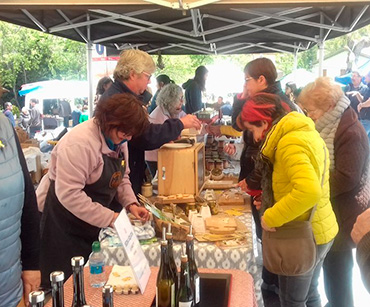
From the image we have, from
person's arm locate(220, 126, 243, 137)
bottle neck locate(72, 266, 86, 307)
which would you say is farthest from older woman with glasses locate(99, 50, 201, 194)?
bottle neck locate(72, 266, 86, 307)

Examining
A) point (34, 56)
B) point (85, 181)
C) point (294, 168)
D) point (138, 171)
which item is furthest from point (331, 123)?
point (34, 56)

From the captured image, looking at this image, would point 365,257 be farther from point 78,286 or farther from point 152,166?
point 152,166

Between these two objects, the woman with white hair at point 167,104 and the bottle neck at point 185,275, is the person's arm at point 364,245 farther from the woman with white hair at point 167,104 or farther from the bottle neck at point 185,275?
the woman with white hair at point 167,104

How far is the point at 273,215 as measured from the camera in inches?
83.2

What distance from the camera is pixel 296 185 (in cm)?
200

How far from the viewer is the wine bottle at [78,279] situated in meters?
1.25

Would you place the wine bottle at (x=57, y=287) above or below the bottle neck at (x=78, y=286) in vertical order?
above

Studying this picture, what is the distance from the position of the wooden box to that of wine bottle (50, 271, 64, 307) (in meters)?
1.78

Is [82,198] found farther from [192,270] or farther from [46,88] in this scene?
[46,88]

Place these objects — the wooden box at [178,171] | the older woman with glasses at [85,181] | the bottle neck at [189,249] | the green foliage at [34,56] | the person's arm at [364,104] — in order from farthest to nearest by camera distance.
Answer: the green foliage at [34,56] < the person's arm at [364,104] < the wooden box at [178,171] < the older woman with glasses at [85,181] < the bottle neck at [189,249]

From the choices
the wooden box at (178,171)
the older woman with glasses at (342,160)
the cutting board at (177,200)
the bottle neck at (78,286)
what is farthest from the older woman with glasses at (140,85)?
the bottle neck at (78,286)

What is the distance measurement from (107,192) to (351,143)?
1388 millimetres

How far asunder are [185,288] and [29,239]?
69cm

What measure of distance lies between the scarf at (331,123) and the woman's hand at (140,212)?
112 centimetres
